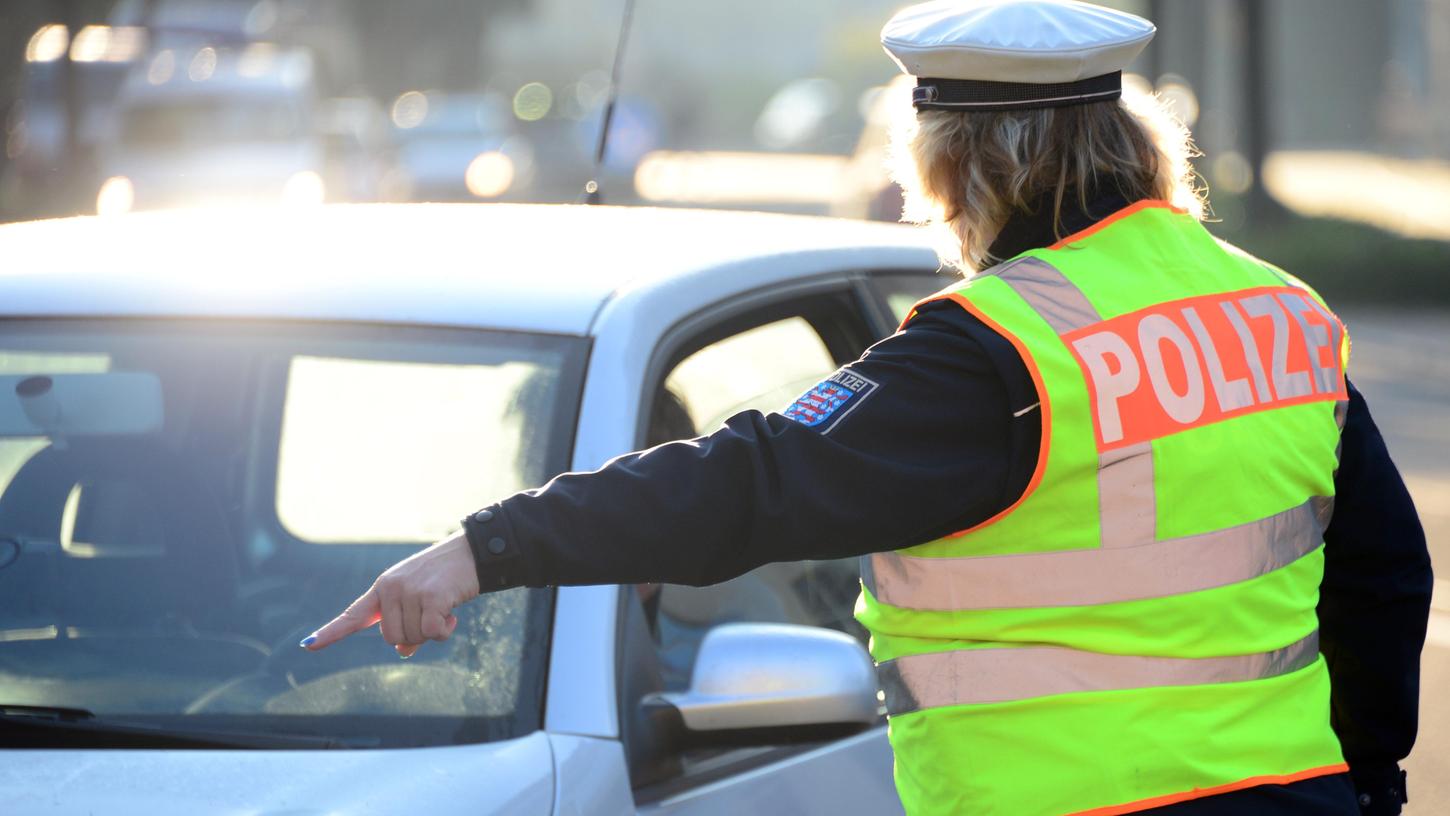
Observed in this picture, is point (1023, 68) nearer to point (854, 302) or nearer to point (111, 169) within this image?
point (854, 302)

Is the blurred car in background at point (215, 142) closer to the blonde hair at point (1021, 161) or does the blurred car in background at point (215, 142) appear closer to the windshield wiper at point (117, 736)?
the windshield wiper at point (117, 736)

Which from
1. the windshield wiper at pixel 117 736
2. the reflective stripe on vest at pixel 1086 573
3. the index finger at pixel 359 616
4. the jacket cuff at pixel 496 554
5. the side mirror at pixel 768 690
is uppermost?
the jacket cuff at pixel 496 554

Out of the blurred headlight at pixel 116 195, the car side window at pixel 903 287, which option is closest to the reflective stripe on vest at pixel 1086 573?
the car side window at pixel 903 287

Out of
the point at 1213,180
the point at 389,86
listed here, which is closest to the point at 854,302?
the point at 1213,180

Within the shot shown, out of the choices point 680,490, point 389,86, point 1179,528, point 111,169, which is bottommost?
point 389,86

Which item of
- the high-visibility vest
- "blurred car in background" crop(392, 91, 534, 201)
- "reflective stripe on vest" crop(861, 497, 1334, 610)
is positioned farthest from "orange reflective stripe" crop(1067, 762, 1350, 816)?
"blurred car in background" crop(392, 91, 534, 201)

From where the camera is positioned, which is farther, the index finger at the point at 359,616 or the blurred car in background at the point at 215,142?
the blurred car in background at the point at 215,142

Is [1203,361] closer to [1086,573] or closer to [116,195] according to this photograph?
[1086,573]

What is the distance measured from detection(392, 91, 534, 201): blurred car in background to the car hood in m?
24.0

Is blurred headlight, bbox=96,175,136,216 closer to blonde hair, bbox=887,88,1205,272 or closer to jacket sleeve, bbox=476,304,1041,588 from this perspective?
blonde hair, bbox=887,88,1205,272

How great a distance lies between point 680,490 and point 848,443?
179 millimetres

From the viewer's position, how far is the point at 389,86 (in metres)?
48.5

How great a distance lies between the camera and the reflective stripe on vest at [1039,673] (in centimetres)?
200

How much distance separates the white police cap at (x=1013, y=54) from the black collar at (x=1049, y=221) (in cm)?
11
